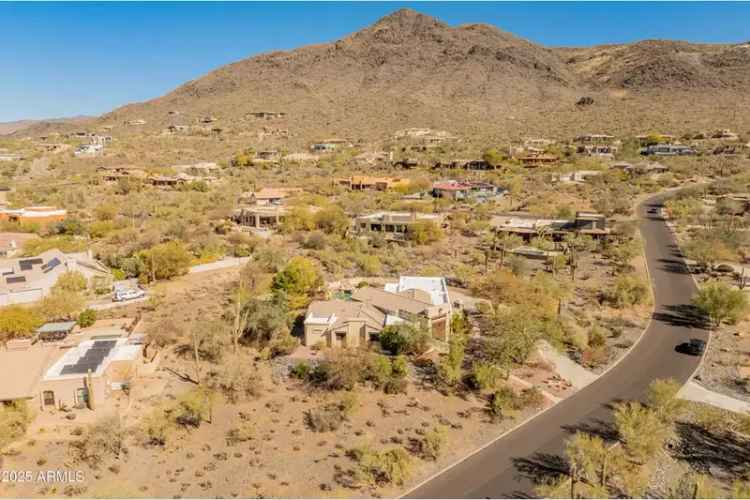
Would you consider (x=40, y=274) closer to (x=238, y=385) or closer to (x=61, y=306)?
(x=61, y=306)

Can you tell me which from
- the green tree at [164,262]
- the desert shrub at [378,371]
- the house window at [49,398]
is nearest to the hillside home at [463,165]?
the green tree at [164,262]

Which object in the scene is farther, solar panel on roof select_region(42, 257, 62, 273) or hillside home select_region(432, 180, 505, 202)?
hillside home select_region(432, 180, 505, 202)

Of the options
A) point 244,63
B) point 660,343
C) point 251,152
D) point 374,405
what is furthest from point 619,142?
point 244,63

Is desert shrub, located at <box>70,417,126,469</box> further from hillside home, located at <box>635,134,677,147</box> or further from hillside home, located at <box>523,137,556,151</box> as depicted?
hillside home, located at <box>635,134,677,147</box>

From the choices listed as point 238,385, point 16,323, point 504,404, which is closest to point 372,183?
point 16,323

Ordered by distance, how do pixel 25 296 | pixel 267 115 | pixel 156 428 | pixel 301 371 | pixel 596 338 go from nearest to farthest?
pixel 156 428, pixel 301 371, pixel 596 338, pixel 25 296, pixel 267 115

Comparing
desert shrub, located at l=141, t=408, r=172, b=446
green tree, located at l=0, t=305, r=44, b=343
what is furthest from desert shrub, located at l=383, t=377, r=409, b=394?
green tree, located at l=0, t=305, r=44, b=343

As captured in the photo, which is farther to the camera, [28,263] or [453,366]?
[28,263]
